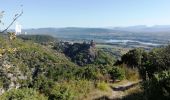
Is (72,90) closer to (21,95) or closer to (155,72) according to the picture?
(21,95)

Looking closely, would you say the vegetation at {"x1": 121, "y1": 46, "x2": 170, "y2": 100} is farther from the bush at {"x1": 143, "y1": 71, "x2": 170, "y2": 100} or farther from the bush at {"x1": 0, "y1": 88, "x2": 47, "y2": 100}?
the bush at {"x1": 0, "y1": 88, "x2": 47, "y2": 100}

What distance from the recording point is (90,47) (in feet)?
630

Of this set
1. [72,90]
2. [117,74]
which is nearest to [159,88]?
[72,90]

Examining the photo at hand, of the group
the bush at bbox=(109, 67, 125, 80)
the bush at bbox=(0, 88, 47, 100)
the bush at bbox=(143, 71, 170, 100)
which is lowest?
the bush at bbox=(109, 67, 125, 80)

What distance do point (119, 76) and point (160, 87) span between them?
6310 millimetres

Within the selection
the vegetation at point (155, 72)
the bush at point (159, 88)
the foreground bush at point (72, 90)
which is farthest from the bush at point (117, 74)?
the bush at point (159, 88)

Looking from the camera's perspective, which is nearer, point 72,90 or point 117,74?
point 72,90

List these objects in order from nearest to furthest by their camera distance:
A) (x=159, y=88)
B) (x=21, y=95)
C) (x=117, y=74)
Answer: (x=159, y=88), (x=21, y=95), (x=117, y=74)

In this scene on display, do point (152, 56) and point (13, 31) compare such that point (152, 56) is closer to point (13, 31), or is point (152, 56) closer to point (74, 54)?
point (13, 31)

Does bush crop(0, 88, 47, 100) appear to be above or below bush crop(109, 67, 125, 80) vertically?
above

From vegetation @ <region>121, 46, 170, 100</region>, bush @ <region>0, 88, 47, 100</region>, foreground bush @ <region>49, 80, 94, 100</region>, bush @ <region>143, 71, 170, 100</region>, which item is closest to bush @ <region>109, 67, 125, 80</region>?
vegetation @ <region>121, 46, 170, 100</region>

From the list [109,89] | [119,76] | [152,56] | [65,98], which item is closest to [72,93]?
[65,98]

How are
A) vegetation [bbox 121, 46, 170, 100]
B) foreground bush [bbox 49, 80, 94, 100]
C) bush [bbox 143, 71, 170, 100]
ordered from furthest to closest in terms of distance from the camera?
foreground bush [bbox 49, 80, 94, 100] < vegetation [bbox 121, 46, 170, 100] < bush [bbox 143, 71, 170, 100]

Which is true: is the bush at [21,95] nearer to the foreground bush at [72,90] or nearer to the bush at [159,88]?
the foreground bush at [72,90]
